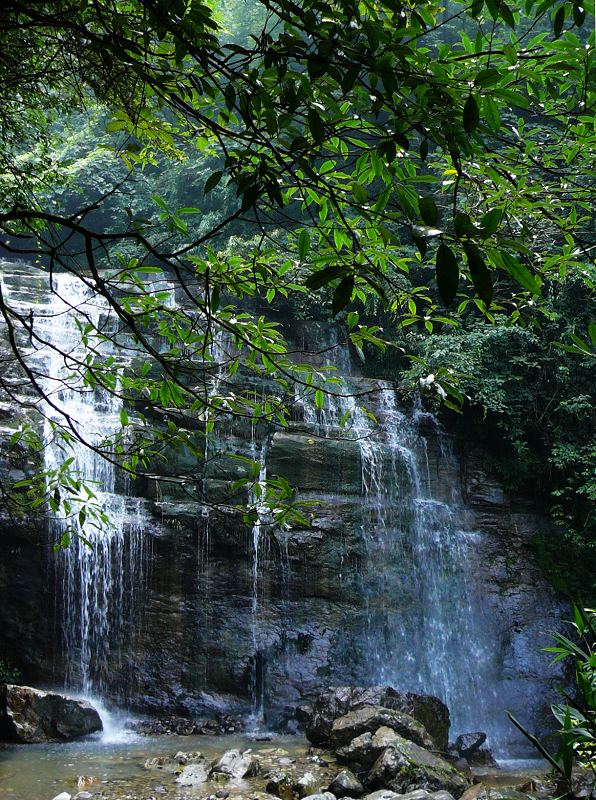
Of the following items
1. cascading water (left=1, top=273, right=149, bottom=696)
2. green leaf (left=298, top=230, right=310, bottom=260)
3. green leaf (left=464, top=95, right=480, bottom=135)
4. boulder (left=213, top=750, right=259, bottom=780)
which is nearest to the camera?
green leaf (left=464, top=95, right=480, bottom=135)

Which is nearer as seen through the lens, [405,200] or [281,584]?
[405,200]

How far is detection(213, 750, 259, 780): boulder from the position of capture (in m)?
6.56

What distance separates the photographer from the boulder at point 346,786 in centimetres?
603

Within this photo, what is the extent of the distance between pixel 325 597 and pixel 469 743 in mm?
2928

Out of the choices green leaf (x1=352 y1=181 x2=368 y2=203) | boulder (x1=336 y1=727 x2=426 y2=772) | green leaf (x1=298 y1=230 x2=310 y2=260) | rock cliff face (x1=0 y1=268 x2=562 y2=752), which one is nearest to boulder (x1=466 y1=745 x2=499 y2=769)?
rock cliff face (x1=0 y1=268 x2=562 y2=752)

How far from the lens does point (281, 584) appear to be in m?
10.3

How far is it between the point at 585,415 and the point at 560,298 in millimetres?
2203

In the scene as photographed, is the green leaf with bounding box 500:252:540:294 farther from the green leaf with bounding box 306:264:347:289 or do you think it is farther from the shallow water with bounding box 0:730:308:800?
the shallow water with bounding box 0:730:308:800

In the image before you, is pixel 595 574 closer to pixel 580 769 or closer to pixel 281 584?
pixel 580 769

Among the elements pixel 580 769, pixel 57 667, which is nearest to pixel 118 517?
pixel 57 667

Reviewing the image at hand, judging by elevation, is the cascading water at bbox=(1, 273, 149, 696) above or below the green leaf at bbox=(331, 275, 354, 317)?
below

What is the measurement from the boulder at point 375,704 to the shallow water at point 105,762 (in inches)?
13.1

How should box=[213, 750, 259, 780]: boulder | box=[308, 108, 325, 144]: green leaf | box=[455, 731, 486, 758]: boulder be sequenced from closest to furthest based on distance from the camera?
box=[308, 108, 325, 144]: green leaf < box=[213, 750, 259, 780]: boulder < box=[455, 731, 486, 758]: boulder

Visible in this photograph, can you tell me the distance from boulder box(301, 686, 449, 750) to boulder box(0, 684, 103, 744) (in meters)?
2.88
